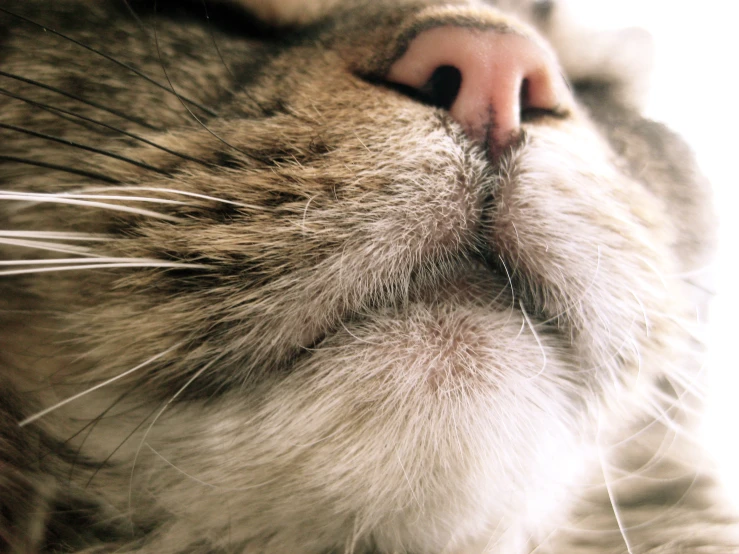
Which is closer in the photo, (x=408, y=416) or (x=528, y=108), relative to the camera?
(x=408, y=416)

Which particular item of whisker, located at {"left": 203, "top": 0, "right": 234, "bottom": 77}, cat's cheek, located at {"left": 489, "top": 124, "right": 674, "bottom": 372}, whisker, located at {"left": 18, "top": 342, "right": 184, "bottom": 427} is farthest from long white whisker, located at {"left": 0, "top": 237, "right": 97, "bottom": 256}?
cat's cheek, located at {"left": 489, "top": 124, "right": 674, "bottom": 372}

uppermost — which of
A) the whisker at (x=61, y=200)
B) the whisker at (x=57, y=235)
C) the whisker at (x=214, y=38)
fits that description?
the whisker at (x=214, y=38)

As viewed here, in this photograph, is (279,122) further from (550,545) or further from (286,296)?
(550,545)

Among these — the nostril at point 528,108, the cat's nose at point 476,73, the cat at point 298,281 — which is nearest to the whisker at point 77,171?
the cat at point 298,281

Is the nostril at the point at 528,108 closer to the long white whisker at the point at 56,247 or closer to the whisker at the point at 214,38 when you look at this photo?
the whisker at the point at 214,38

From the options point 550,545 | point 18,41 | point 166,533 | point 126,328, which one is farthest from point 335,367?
point 550,545

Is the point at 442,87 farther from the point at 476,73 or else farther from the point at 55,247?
the point at 55,247

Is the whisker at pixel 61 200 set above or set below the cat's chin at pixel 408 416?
above

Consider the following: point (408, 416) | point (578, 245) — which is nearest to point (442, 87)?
point (578, 245)
